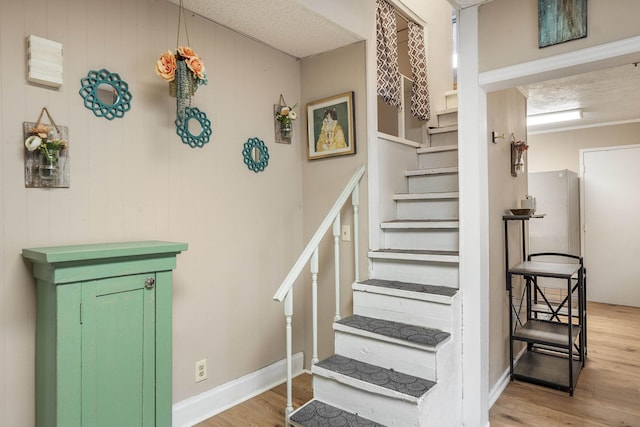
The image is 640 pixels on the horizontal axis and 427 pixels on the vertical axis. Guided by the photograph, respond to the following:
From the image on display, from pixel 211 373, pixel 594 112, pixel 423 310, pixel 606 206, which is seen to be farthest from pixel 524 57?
pixel 606 206

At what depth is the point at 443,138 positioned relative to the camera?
149 inches

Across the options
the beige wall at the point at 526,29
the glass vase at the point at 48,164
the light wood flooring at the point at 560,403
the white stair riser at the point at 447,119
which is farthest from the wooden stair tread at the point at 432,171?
the glass vase at the point at 48,164

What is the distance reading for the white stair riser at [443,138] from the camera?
372 cm

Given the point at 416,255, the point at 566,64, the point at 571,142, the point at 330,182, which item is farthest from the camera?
the point at 571,142

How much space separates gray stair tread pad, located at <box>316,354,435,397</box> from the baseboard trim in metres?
0.74

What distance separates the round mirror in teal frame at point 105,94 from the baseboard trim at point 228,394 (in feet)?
5.48

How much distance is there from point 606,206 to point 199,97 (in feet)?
17.8

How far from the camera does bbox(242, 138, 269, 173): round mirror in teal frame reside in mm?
2652

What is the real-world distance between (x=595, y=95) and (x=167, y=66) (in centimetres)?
414

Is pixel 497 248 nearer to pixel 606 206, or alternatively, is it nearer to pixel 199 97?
pixel 199 97

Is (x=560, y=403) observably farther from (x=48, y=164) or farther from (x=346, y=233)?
(x=48, y=164)

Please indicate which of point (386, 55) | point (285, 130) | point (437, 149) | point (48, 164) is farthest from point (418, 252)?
point (48, 164)

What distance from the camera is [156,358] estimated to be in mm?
1828

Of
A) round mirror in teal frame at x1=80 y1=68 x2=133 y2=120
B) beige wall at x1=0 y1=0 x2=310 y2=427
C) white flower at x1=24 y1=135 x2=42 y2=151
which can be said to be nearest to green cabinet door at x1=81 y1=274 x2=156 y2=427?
beige wall at x1=0 y1=0 x2=310 y2=427
